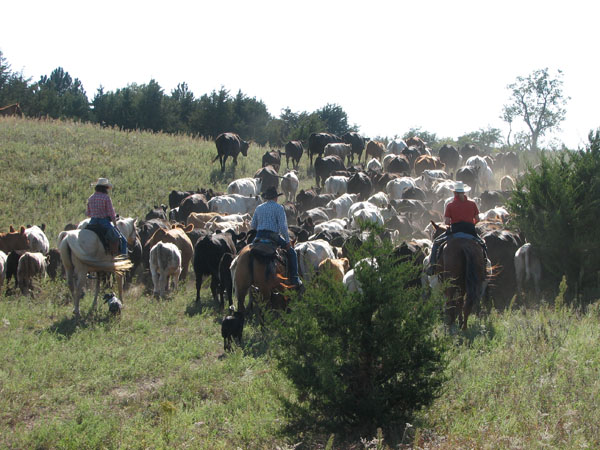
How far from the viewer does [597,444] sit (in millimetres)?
5352

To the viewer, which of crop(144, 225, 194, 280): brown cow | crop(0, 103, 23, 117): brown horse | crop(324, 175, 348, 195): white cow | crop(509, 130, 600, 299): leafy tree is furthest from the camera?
crop(0, 103, 23, 117): brown horse

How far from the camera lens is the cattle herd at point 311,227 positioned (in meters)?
13.3

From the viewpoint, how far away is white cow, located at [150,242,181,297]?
44.4 feet

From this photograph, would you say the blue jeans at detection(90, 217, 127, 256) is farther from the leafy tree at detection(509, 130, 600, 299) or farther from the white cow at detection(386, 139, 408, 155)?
the white cow at detection(386, 139, 408, 155)

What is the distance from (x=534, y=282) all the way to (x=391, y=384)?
27.1 ft

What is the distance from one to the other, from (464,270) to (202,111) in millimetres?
54772

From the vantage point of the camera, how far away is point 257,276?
34.0ft

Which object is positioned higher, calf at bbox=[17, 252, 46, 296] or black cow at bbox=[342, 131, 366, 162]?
black cow at bbox=[342, 131, 366, 162]

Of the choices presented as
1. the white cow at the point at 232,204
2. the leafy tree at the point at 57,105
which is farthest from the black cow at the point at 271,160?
the leafy tree at the point at 57,105

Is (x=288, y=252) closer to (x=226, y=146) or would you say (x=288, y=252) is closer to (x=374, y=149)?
(x=226, y=146)

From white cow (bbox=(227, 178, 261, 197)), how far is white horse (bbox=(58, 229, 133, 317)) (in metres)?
12.6

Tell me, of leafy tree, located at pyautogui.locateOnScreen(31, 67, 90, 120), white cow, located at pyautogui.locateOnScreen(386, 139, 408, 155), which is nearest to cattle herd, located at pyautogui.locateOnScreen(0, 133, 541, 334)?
white cow, located at pyautogui.locateOnScreen(386, 139, 408, 155)

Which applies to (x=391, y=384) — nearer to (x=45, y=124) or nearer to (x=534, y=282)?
(x=534, y=282)

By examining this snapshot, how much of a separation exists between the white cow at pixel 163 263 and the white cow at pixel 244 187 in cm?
1089
